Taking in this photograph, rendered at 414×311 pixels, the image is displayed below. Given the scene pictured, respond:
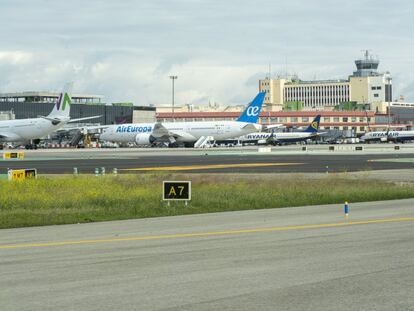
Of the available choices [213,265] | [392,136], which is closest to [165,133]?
[392,136]

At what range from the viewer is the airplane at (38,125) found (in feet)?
390

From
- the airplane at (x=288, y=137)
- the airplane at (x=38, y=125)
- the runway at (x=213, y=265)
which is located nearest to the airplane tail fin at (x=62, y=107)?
the airplane at (x=38, y=125)

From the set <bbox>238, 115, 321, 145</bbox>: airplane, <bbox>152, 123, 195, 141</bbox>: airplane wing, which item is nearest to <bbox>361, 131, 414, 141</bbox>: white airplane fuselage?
<bbox>238, 115, 321, 145</bbox>: airplane

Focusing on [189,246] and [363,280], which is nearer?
[363,280]

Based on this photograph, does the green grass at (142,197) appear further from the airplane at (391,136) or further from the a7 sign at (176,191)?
the airplane at (391,136)

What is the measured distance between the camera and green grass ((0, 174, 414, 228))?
2536 cm

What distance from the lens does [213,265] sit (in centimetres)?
1415

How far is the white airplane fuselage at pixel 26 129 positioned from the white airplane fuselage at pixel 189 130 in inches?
573

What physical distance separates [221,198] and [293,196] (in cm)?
316

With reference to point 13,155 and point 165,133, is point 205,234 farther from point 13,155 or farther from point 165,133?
point 165,133

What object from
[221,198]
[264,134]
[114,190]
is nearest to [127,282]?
[221,198]

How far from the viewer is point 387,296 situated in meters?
11.1

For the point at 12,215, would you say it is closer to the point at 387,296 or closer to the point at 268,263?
the point at 268,263

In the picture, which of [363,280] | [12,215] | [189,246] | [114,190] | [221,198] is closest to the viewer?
[363,280]
